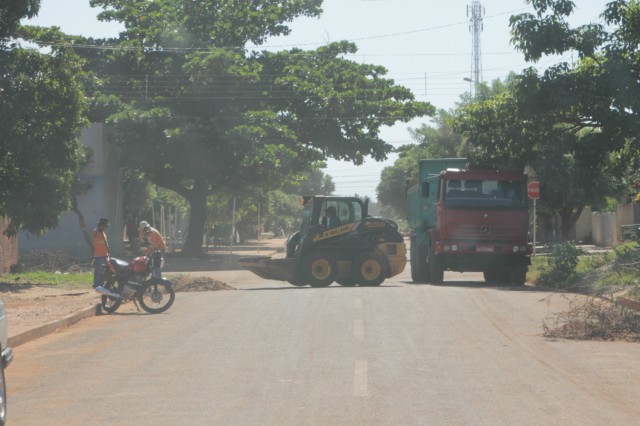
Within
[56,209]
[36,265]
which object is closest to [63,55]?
[56,209]

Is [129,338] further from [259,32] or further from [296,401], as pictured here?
[259,32]

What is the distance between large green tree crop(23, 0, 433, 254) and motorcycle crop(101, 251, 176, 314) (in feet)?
70.9

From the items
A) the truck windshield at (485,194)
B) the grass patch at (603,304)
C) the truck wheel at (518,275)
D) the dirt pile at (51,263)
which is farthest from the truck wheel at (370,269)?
the dirt pile at (51,263)

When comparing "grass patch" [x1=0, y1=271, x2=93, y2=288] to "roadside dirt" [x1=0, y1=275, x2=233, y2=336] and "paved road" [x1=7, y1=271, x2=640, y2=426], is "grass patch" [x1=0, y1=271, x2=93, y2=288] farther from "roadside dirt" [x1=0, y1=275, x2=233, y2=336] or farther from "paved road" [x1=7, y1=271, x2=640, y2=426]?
"paved road" [x1=7, y1=271, x2=640, y2=426]

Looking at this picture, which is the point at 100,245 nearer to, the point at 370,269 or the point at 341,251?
the point at 341,251

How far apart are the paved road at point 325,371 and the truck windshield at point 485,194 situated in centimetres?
798

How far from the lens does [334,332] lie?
48.2ft

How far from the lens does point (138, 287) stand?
762 inches

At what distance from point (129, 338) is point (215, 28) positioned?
3409 centimetres

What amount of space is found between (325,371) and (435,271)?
1673 cm

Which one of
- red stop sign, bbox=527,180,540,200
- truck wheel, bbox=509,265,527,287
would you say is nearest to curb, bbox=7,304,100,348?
truck wheel, bbox=509,265,527,287

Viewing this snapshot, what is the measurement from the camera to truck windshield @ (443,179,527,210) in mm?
26078

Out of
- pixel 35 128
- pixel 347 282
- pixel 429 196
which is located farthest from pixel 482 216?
pixel 35 128

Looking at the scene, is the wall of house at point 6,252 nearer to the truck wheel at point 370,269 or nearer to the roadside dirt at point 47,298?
the roadside dirt at point 47,298
